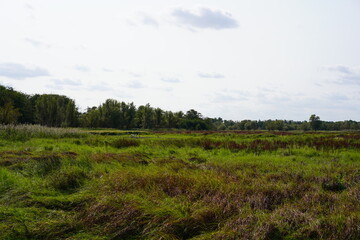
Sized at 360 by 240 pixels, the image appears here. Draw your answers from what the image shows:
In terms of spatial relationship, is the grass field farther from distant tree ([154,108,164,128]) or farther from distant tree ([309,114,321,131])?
distant tree ([309,114,321,131])

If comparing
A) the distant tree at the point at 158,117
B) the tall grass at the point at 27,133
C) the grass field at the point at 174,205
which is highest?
the distant tree at the point at 158,117

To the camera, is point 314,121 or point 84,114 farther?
point 314,121

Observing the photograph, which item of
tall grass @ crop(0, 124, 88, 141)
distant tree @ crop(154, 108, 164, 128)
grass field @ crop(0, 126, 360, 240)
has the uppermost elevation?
distant tree @ crop(154, 108, 164, 128)

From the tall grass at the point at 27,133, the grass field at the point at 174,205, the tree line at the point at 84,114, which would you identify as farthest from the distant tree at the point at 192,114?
the grass field at the point at 174,205

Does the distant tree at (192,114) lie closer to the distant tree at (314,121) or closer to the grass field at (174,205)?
the distant tree at (314,121)

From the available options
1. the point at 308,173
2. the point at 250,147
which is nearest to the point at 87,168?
the point at 308,173

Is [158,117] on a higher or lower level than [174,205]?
higher

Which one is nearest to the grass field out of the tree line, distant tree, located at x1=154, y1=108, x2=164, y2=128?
the tree line

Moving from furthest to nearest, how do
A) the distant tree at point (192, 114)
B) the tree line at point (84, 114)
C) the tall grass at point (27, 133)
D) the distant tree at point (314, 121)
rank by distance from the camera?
the distant tree at point (192, 114)
the distant tree at point (314, 121)
the tree line at point (84, 114)
the tall grass at point (27, 133)

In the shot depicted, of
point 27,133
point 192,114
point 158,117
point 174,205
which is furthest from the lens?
point 192,114

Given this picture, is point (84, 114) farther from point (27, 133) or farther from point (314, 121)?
point (314, 121)

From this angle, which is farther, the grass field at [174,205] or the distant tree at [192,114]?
the distant tree at [192,114]

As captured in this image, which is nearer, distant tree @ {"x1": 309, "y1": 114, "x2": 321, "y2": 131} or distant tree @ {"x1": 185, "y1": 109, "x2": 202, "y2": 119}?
distant tree @ {"x1": 309, "y1": 114, "x2": 321, "y2": 131}

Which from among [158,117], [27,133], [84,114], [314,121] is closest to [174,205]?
[27,133]
